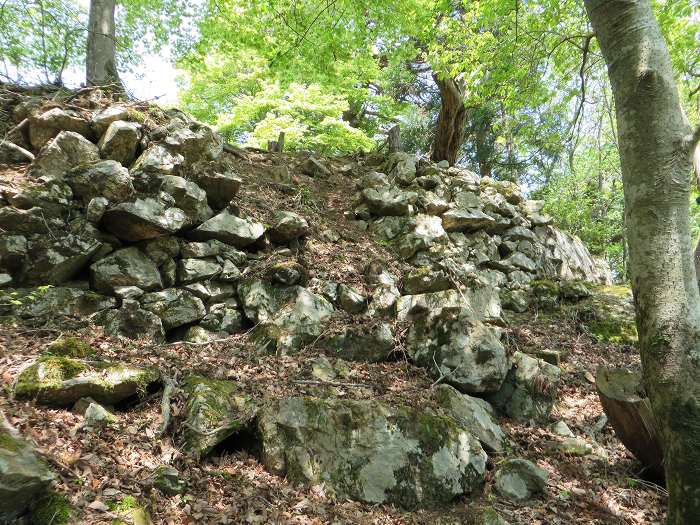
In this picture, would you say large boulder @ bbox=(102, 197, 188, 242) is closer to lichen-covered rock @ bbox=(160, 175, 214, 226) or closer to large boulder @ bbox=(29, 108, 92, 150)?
lichen-covered rock @ bbox=(160, 175, 214, 226)

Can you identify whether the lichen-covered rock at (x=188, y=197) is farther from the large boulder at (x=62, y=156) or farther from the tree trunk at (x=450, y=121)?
the tree trunk at (x=450, y=121)

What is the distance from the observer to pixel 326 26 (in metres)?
9.56

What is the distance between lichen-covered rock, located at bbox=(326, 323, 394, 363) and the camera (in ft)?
18.9

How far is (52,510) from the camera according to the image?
246 cm

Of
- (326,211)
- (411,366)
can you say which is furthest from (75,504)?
(326,211)

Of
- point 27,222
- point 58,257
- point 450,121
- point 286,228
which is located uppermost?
point 450,121

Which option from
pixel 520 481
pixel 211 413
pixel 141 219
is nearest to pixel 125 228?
pixel 141 219

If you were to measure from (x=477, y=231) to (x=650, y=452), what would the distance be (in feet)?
20.9

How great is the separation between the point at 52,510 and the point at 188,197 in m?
4.79

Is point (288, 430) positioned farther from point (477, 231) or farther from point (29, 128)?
point (477, 231)

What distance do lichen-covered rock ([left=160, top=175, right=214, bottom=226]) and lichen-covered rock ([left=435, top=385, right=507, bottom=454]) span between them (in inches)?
185

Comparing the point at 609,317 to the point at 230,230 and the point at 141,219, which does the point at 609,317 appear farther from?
the point at 141,219

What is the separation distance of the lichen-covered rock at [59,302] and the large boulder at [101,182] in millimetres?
1446

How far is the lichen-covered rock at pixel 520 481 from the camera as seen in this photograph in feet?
13.4
